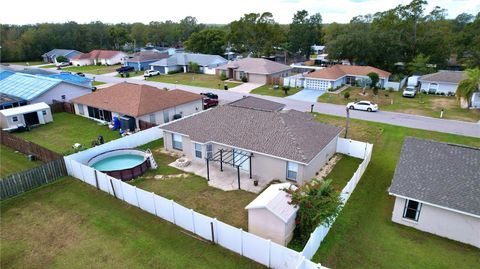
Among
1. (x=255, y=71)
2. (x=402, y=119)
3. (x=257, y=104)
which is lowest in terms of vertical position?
(x=402, y=119)

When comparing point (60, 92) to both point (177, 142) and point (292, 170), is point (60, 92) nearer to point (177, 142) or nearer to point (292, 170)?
point (177, 142)

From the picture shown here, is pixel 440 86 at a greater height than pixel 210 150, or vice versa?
pixel 440 86

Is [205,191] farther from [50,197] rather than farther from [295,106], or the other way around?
[295,106]

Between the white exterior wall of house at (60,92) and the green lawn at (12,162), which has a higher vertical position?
the white exterior wall of house at (60,92)

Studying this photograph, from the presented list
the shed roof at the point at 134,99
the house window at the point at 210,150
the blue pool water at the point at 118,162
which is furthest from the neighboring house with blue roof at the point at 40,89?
the house window at the point at 210,150

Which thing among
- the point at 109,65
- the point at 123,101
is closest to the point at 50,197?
the point at 123,101

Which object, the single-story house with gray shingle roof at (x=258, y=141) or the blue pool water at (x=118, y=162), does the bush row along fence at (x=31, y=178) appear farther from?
the single-story house with gray shingle roof at (x=258, y=141)

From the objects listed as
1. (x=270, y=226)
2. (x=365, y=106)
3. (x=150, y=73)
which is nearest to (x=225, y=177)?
(x=270, y=226)
